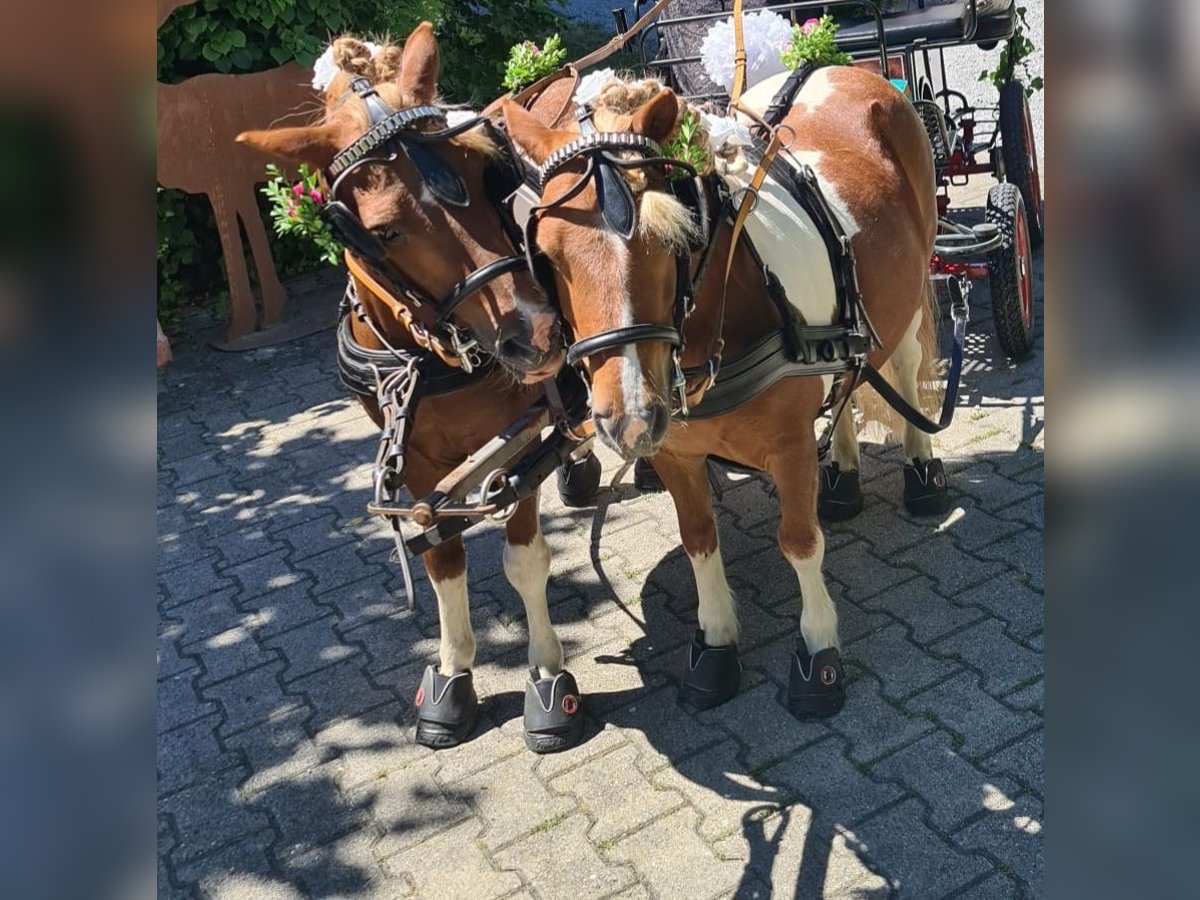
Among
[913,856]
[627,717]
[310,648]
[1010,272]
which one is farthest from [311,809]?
[1010,272]

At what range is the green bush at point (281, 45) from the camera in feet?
24.6

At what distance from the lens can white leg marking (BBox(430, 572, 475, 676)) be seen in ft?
12.2

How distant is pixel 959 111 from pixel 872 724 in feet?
12.8

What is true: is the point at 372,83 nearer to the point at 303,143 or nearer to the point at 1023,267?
the point at 303,143

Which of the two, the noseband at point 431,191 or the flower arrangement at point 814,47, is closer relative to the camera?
the noseband at point 431,191

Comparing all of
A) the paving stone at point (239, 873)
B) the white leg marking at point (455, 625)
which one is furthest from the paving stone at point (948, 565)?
the paving stone at point (239, 873)

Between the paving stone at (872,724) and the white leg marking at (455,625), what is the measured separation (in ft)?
4.20

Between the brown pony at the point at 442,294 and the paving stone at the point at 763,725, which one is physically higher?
the brown pony at the point at 442,294

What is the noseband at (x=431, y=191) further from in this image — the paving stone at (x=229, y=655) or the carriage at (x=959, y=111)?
the paving stone at (x=229, y=655)

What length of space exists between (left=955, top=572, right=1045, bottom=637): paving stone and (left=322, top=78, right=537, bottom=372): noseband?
7.34 feet

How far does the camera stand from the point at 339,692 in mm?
4086

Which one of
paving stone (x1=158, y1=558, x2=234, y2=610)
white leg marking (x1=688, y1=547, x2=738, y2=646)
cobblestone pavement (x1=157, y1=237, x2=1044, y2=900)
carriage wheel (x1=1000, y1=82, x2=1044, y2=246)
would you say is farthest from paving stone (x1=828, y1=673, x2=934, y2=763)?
carriage wheel (x1=1000, y1=82, x2=1044, y2=246)
